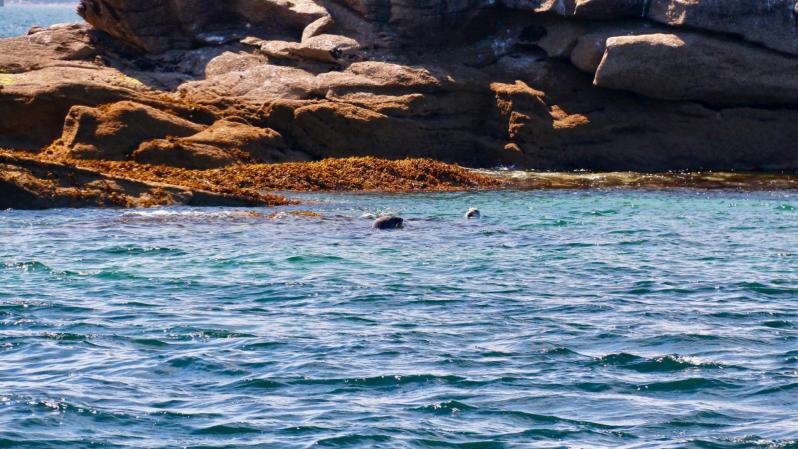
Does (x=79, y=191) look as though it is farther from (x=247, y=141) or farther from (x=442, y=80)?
(x=442, y=80)

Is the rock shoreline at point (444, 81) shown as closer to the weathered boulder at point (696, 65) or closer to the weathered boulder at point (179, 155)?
the weathered boulder at point (696, 65)

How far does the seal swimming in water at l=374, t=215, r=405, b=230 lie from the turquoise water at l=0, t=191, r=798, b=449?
26 centimetres

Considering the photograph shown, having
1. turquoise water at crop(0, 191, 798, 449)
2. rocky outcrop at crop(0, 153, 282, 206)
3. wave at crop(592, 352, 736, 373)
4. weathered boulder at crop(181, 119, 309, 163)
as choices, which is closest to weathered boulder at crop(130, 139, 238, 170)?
weathered boulder at crop(181, 119, 309, 163)

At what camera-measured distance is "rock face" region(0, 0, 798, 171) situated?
29688 millimetres

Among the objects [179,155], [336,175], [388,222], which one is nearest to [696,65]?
[336,175]

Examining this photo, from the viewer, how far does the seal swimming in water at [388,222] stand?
20234 mm

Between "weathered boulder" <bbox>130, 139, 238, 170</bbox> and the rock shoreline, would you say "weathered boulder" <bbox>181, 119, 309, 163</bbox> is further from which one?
"weathered boulder" <bbox>130, 139, 238, 170</bbox>

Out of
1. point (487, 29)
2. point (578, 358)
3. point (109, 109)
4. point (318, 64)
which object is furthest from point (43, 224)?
point (487, 29)

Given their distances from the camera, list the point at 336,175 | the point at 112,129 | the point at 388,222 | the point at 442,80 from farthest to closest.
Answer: the point at 442,80 → the point at 336,175 → the point at 112,129 → the point at 388,222

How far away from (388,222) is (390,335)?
807 centimetres

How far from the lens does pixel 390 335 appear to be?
40.3ft


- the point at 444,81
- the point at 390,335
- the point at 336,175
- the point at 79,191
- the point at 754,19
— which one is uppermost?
the point at 754,19

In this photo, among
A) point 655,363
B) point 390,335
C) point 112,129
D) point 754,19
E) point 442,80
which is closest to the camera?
point 655,363

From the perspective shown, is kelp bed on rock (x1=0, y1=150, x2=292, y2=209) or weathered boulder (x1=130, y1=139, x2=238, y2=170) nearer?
kelp bed on rock (x1=0, y1=150, x2=292, y2=209)
